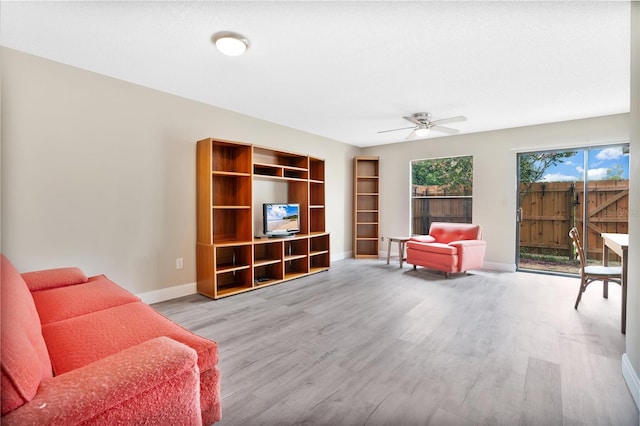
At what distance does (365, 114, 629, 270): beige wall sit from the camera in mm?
4355

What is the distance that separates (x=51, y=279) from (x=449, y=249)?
445 centimetres

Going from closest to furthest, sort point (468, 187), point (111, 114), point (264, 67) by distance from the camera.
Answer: point (264, 67), point (111, 114), point (468, 187)

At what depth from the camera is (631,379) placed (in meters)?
1.75

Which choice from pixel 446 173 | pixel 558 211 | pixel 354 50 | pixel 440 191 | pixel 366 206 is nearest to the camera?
pixel 354 50

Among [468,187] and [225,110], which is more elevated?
[225,110]

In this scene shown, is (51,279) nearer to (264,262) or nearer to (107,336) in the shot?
(107,336)

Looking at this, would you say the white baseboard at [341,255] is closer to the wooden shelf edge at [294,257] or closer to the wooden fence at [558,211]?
the wooden shelf edge at [294,257]

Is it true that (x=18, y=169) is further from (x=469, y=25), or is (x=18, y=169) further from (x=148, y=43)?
(x=469, y=25)

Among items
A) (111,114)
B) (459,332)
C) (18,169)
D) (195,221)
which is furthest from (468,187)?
(18,169)

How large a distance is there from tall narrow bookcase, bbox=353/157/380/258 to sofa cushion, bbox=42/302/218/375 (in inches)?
193

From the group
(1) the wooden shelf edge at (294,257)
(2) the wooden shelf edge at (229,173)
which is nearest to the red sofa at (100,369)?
(2) the wooden shelf edge at (229,173)

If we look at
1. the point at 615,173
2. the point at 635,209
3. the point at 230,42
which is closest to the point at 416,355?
the point at 635,209

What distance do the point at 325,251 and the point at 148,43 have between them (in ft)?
12.0

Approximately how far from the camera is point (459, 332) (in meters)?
2.58
